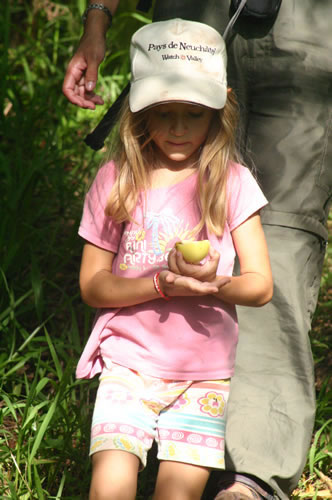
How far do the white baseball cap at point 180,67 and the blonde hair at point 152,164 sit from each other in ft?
0.28

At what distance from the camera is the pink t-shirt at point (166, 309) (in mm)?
2104

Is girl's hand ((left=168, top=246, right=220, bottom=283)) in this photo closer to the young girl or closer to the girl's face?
the young girl

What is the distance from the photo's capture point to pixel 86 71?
2297 mm

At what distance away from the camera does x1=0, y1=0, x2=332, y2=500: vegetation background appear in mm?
2477

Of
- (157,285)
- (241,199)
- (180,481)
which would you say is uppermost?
Answer: (241,199)

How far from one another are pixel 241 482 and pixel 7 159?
1798mm

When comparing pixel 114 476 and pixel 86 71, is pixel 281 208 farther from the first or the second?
pixel 114 476

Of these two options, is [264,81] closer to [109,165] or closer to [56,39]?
[109,165]

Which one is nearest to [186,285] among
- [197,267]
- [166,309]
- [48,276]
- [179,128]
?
[197,267]

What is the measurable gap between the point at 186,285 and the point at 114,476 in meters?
0.53

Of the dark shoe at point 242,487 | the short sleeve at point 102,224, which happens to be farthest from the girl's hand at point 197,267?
the dark shoe at point 242,487

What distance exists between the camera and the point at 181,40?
213 centimetres

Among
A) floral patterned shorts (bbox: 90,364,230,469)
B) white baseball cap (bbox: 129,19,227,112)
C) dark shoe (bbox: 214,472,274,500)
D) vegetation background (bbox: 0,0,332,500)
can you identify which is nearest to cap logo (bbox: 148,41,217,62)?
white baseball cap (bbox: 129,19,227,112)

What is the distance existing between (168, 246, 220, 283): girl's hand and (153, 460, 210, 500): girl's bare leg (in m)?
0.52
